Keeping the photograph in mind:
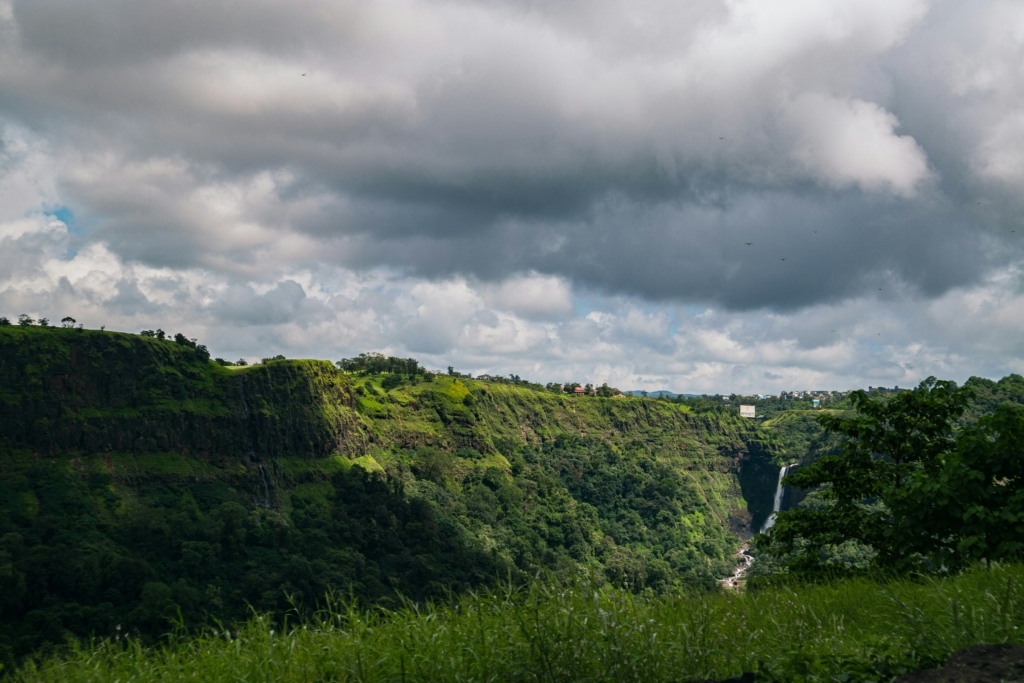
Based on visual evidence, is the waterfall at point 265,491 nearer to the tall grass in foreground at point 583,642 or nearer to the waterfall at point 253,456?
the waterfall at point 253,456

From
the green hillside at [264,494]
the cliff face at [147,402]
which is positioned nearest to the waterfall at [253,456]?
the cliff face at [147,402]

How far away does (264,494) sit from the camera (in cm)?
8681

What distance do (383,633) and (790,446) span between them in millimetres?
176256

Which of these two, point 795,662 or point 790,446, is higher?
point 795,662

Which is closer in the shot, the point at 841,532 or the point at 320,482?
the point at 841,532

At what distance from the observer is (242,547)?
67.8 metres

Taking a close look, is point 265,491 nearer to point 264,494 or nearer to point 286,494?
point 264,494

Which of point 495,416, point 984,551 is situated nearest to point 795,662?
point 984,551

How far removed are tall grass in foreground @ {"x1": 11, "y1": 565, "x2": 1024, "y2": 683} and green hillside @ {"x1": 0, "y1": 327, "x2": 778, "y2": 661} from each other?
74.4 feet

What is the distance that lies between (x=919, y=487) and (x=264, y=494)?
88252 mm

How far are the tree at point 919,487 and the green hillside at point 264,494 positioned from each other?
1505cm

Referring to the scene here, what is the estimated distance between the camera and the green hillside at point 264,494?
182 feet

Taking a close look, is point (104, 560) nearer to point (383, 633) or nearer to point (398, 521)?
point (398, 521)

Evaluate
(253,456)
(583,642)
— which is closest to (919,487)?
(583,642)
